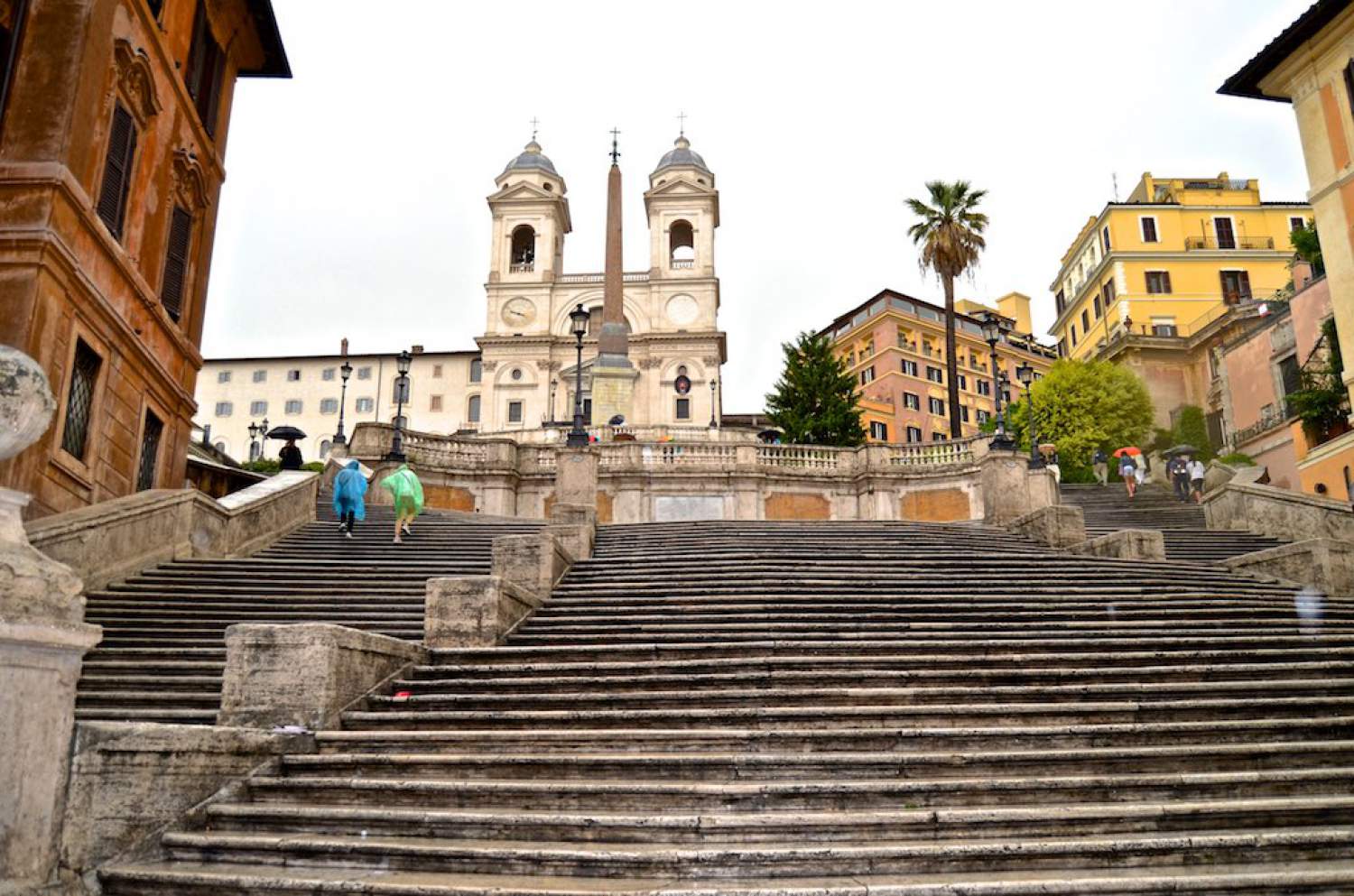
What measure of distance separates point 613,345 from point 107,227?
41.7 metres

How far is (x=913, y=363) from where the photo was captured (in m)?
82.1

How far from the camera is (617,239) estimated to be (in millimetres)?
66500

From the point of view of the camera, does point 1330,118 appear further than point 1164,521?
Yes

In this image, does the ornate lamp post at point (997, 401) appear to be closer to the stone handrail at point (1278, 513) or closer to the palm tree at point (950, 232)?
the stone handrail at point (1278, 513)

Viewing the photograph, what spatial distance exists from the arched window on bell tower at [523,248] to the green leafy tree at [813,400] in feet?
119

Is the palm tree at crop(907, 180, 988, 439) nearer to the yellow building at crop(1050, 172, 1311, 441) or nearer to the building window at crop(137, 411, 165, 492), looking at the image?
the yellow building at crop(1050, 172, 1311, 441)

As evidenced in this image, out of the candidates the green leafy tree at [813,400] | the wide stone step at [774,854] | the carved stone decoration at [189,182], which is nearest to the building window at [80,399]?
the carved stone decoration at [189,182]

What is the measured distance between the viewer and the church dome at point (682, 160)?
85.2 m

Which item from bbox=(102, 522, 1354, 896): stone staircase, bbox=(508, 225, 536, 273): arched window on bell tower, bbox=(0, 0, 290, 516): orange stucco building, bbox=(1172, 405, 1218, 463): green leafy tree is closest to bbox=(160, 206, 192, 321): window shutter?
bbox=(0, 0, 290, 516): orange stucco building

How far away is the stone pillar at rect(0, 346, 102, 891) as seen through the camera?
5.35m

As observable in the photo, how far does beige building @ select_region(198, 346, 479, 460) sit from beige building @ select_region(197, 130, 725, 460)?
0.11m

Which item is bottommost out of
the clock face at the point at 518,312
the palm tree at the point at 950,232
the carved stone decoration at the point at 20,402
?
the carved stone decoration at the point at 20,402

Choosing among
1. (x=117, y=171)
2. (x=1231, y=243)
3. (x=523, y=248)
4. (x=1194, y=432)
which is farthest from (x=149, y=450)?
(x=523, y=248)

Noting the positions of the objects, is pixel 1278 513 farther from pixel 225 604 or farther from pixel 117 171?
pixel 117 171
